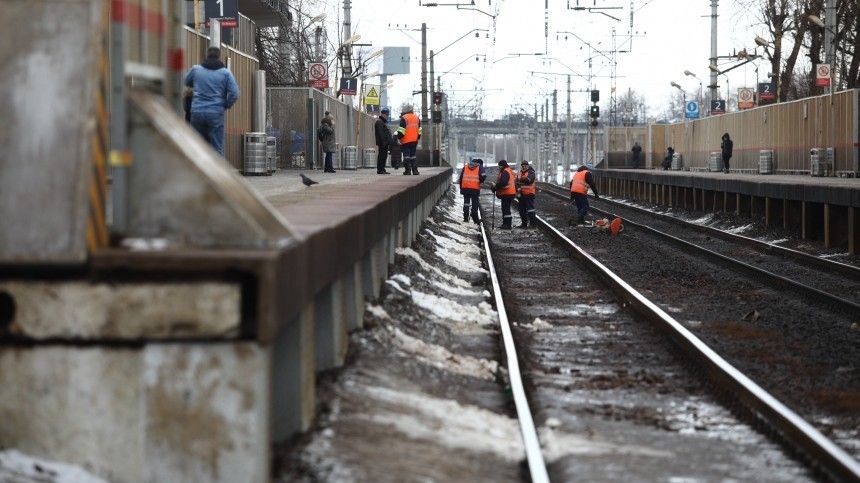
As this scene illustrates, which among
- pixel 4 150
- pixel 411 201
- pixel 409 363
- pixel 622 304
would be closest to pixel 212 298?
pixel 4 150

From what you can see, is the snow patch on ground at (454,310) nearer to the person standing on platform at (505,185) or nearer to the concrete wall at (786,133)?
the person standing on platform at (505,185)

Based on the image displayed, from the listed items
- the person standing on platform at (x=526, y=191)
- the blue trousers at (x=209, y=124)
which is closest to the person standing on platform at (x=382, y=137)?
the person standing on platform at (x=526, y=191)

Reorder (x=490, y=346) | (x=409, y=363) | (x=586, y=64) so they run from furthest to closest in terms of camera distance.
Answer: (x=586, y=64) < (x=490, y=346) < (x=409, y=363)

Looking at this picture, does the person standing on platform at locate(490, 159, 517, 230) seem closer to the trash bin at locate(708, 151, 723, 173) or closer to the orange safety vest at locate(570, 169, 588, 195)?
the orange safety vest at locate(570, 169, 588, 195)

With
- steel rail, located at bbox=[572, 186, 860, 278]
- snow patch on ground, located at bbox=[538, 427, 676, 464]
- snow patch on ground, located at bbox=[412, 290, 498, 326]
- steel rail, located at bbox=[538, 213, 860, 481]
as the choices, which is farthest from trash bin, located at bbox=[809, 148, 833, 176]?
snow patch on ground, located at bbox=[538, 427, 676, 464]

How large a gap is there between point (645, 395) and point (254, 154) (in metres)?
20.6

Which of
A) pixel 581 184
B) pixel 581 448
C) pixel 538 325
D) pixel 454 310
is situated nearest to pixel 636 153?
pixel 581 184

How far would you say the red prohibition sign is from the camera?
4438 centimetres

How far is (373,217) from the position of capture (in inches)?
437

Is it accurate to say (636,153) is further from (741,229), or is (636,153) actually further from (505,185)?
(505,185)

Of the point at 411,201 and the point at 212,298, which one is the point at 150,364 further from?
the point at 411,201

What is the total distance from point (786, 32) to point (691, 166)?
7597 mm

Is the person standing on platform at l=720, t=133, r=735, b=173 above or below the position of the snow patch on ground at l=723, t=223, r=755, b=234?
above

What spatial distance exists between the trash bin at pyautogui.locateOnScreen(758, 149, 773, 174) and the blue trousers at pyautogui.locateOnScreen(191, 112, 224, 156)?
1353 inches
